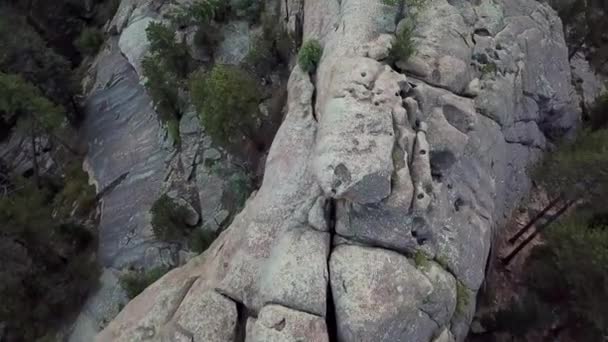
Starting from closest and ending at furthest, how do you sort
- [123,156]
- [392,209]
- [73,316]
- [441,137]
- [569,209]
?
1. [392,209]
2. [441,137]
3. [569,209]
4. [73,316]
5. [123,156]

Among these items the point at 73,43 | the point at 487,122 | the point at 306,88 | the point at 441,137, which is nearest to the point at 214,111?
the point at 306,88

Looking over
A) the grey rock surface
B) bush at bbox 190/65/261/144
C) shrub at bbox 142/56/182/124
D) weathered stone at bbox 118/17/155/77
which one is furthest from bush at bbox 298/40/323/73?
weathered stone at bbox 118/17/155/77

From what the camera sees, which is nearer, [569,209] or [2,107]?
[569,209]

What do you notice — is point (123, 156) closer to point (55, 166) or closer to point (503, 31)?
point (55, 166)

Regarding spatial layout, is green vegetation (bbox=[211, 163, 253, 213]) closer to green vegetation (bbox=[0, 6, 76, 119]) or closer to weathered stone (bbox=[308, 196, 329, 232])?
weathered stone (bbox=[308, 196, 329, 232])

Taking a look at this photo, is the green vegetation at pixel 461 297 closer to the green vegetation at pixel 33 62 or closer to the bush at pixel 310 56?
the bush at pixel 310 56
